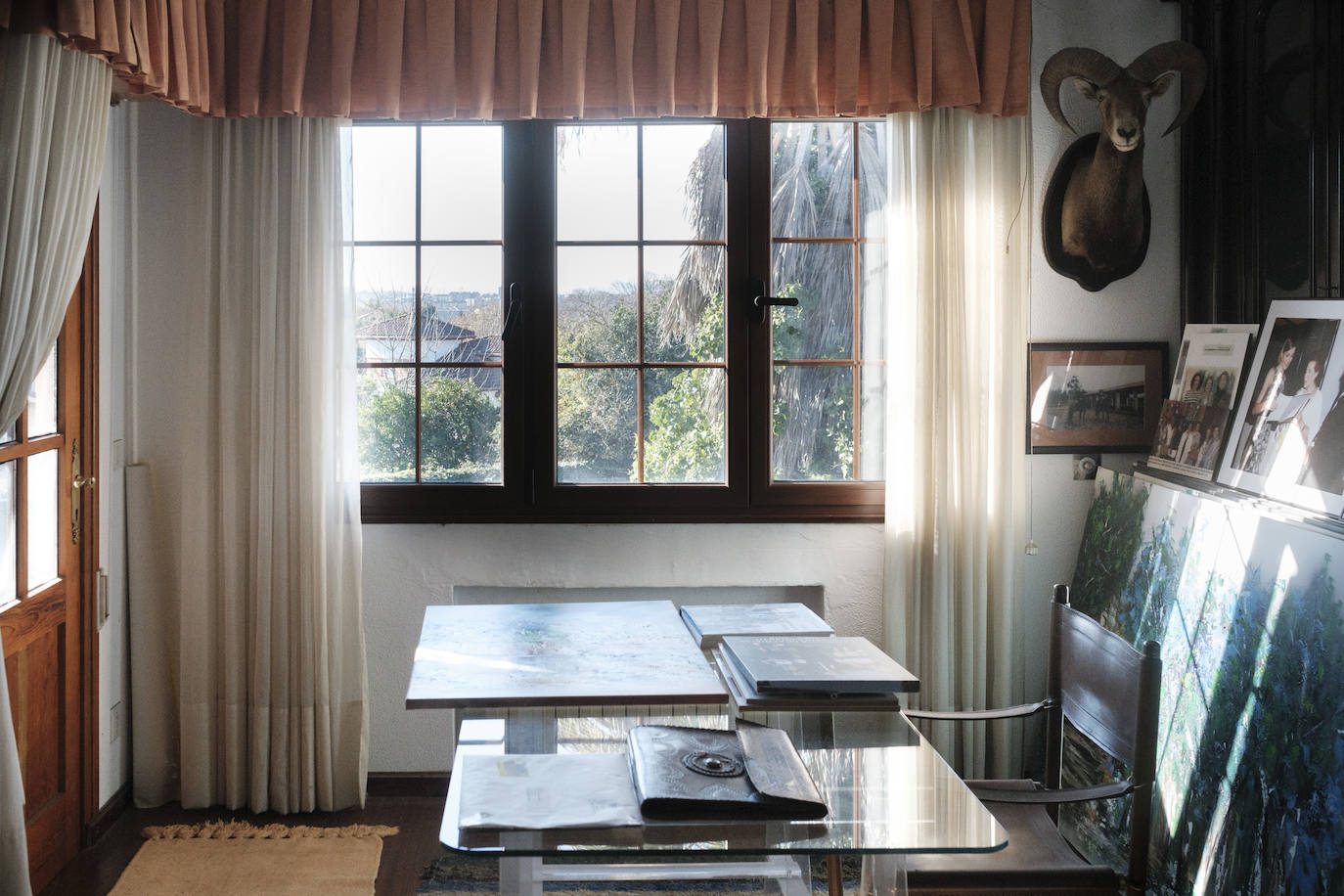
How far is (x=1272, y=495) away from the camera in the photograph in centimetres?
256

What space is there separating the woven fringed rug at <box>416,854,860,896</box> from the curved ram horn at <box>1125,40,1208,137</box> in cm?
230

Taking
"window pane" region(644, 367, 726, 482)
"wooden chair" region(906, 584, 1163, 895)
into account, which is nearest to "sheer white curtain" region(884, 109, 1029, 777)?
"window pane" region(644, 367, 726, 482)

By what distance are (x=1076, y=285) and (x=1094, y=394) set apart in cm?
34

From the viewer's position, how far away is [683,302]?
3537mm

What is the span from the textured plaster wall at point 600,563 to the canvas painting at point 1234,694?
78 centimetres

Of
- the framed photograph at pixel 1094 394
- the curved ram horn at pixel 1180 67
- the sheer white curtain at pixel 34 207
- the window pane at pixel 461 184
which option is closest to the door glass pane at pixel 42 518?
the sheer white curtain at pixel 34 207

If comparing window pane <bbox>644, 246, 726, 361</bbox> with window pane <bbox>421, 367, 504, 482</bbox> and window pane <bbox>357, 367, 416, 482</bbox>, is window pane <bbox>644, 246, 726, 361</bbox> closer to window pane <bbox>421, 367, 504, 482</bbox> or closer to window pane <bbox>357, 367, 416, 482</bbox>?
window pane <bbox>421, 367, 504, 482</bbox>

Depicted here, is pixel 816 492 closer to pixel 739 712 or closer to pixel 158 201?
pixel 739 712

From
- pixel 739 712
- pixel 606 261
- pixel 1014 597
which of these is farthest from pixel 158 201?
pixel 1014 597

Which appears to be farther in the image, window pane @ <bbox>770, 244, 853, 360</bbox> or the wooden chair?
window pane @ <bbox>770, 244, 853, 360</bbox>

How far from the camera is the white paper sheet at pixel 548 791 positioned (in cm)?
154

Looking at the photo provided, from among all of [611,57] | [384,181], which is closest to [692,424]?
[611,57]

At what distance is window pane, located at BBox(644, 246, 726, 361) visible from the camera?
3.53 metres

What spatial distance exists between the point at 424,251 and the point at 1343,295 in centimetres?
254
